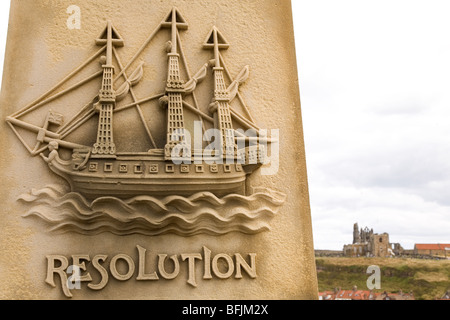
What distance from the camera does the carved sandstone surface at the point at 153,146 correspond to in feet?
15.2

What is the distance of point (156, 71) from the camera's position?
17.4ft

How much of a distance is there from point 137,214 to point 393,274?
903 centimetres

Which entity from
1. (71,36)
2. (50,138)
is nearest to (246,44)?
(71,36)

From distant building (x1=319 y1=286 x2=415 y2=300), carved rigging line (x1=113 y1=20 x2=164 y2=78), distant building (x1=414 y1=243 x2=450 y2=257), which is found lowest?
distant building (x1=319 y1=286 x2=415 y2=300)

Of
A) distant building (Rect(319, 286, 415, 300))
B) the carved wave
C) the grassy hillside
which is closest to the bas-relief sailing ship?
the carved wave

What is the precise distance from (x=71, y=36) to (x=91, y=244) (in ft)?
8.59

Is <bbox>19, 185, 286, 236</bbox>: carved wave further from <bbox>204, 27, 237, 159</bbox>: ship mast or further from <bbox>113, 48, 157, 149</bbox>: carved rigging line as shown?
<bbox>113, 48, 157, 149</bbox>: carved rigging line

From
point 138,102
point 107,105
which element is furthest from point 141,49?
point 107,105

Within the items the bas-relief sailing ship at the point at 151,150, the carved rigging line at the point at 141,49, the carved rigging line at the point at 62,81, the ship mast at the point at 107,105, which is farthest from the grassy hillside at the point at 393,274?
the carved rigging line at the point at 62,81

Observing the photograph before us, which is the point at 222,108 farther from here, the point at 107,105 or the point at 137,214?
the point at 137,214

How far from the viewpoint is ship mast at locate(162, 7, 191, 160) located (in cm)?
488

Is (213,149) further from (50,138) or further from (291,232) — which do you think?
(50,138)

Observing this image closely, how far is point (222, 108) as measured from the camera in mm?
5156

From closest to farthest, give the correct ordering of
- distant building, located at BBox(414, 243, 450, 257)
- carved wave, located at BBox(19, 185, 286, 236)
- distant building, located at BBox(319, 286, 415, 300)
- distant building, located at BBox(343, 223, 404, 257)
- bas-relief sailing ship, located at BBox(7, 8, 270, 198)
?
carved wave, located at BBox(19, 185, 286, 236)
bas-relief sailing ship, located at BBox(7, 8, 270, 198)
distant building, located at BBox(319, 286, 415, 300)
distant building, located at BBox(343, 223, 404, 257)
distant building, located at BBox(414, 243, 450, 257)
